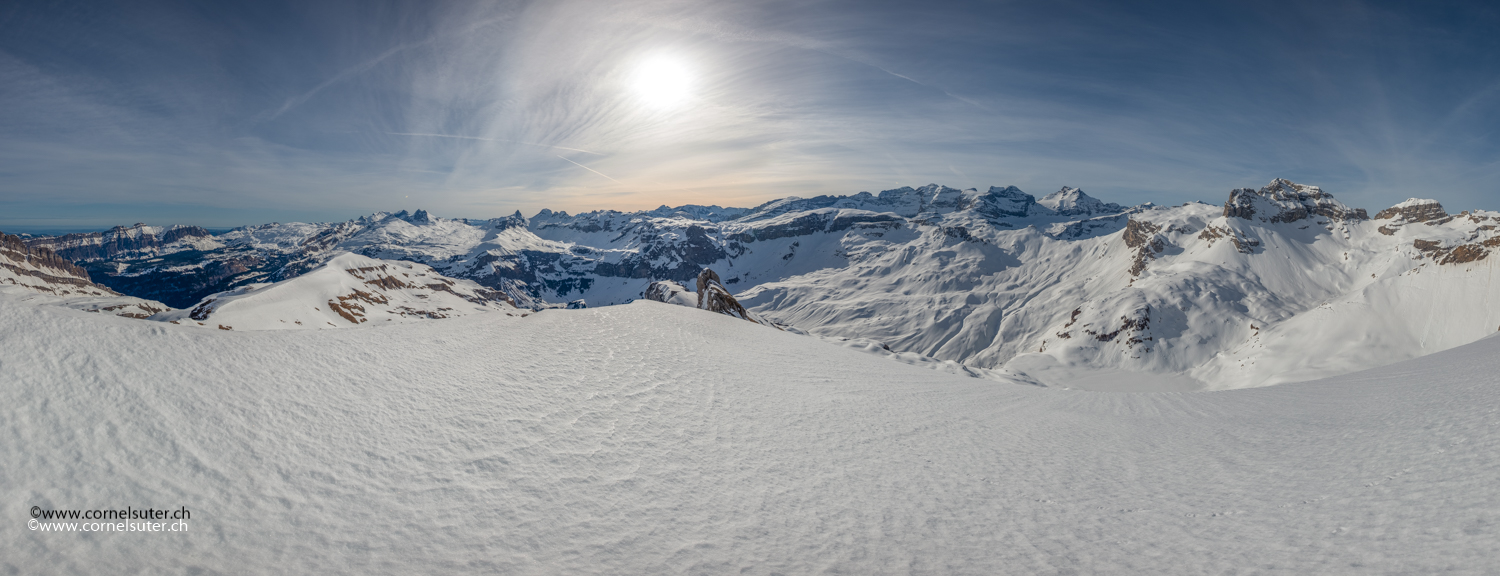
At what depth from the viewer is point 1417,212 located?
607 ft

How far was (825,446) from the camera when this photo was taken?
757 centimetres

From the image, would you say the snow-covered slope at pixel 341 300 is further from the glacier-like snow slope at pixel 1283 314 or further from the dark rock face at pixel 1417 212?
the dark rock face at pixel 1417 212

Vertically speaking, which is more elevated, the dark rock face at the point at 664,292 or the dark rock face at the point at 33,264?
the dark rock face at the point at 664,292

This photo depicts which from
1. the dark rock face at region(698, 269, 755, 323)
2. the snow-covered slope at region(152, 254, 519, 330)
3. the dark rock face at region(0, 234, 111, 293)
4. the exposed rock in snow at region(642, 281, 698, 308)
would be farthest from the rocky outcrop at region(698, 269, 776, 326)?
the dark rock face at region(0, 234, 111, 293)

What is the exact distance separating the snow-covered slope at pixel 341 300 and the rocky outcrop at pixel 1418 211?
30468 cm

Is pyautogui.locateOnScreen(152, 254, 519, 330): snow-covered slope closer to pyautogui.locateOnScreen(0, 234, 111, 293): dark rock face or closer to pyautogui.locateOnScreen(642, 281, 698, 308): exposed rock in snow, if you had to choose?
pyautogui.locateOnScreen(642, 281, 698, 308): exposed rock in snow

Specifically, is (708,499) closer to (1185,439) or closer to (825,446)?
(825,446)

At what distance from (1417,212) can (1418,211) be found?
1.74ft

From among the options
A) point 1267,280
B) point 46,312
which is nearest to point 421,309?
point 46,312

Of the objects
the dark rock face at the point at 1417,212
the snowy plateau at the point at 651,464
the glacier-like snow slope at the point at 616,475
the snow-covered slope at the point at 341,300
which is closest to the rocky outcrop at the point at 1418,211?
the dark rock face at the point at 1417,212

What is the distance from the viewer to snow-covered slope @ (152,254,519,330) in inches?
2697

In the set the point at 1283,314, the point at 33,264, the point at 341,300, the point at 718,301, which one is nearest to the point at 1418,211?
the point at 1283,314

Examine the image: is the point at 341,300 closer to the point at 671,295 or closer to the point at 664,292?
the point at 664,292

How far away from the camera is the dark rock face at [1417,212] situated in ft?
593
